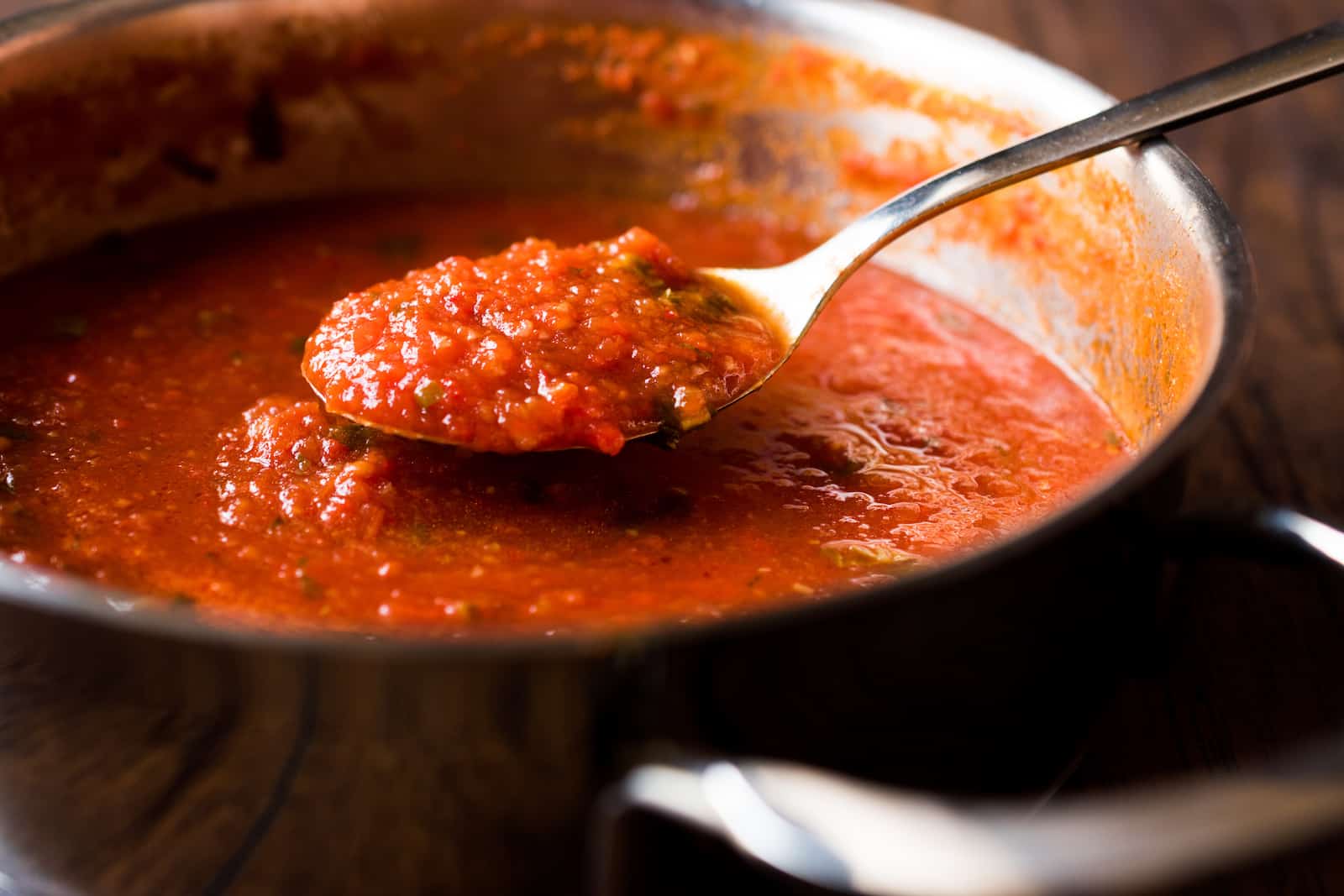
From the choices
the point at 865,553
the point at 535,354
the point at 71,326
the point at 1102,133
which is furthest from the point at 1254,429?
the point at 71,326

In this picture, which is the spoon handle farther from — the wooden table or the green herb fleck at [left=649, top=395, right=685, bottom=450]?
the wooden table

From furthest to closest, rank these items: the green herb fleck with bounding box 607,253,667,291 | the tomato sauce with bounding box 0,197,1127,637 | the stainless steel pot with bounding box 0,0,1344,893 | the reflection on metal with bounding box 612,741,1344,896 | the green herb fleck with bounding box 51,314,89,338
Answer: the green herb fleck with bounding box 51,314,89,338
the green herb fleck with bounding box 607,253,667,291
the tomato sauce with bounding box 0,197,1127,637
the stainless steel pot with bounding box 0,0,1344,893
the reflection on metal with bounding box 612,741,1344,896

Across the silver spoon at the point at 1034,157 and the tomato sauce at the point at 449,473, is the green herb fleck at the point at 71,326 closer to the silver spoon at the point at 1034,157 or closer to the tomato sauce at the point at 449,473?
the tomato sauce at the point at 449,473

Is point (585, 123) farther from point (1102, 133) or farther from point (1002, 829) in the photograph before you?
point (1002, 829)

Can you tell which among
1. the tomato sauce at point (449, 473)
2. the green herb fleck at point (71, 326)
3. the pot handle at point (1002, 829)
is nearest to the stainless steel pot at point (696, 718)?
the pot handle at point (1002, 829)

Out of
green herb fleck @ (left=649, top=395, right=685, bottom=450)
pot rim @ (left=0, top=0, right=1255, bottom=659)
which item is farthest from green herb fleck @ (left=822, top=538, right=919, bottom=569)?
pot rim @ (left=0, top=0, right=1255, bottom=659)

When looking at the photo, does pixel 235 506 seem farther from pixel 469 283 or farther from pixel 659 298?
pixel 659 298

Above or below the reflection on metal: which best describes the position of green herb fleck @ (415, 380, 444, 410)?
below
